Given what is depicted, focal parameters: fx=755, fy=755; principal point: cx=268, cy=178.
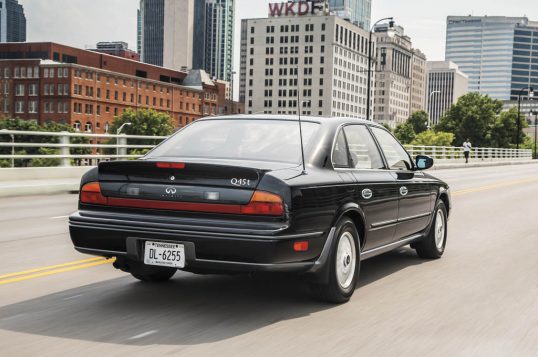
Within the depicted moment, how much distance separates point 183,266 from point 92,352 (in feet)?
3.32

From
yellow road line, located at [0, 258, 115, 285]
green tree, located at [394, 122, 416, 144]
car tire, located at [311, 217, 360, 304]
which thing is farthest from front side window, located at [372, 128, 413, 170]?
green tree, located at [394, 122, 416, 144]

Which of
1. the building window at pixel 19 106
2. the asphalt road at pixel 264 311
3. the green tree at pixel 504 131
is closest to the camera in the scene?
the asphalt road at pixel 264 311

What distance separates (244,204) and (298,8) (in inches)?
7092

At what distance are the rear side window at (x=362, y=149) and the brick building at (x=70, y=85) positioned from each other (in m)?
120

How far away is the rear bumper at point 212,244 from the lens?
16.4ft

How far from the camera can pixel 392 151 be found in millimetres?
7336

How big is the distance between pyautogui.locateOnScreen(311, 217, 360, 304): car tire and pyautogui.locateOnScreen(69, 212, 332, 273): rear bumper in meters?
0.22

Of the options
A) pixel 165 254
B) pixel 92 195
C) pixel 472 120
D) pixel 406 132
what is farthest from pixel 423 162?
pixel 406 132

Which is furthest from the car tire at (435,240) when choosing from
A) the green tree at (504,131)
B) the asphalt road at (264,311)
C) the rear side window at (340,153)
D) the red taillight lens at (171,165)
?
the green tree at (504,131)

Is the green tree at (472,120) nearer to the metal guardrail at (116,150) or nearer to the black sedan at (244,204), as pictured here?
the metal guardrail at (116,150)

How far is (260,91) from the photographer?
18400 centimetres

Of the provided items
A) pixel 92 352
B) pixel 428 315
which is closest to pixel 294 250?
pixel 428 315

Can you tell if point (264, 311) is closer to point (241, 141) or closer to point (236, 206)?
point (236, 206)

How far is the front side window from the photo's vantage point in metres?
7.26
